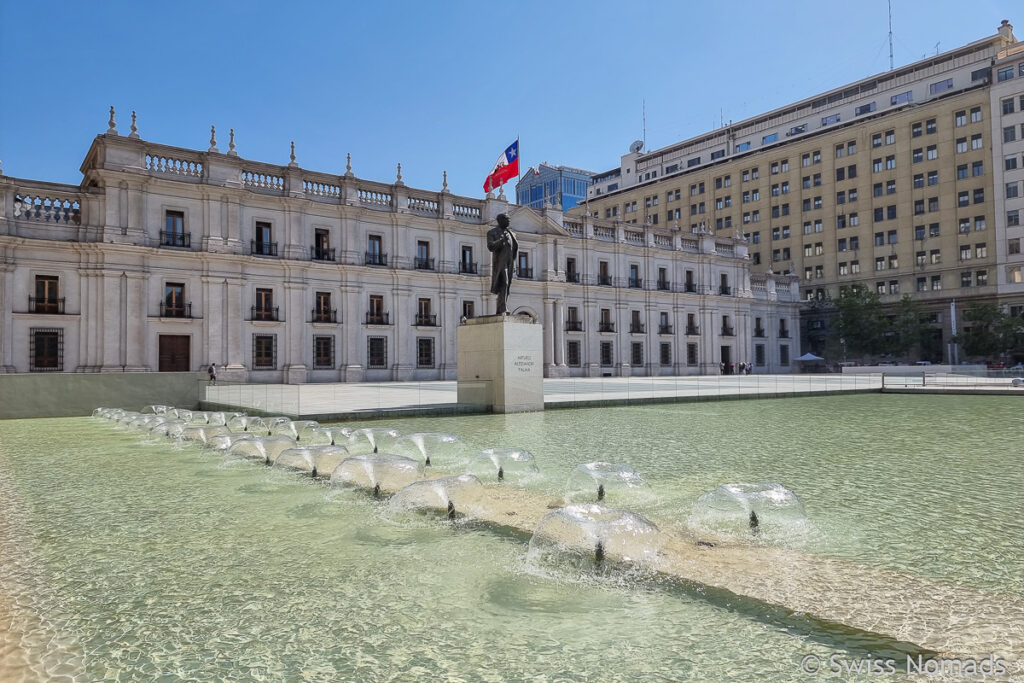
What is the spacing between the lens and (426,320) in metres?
37.4

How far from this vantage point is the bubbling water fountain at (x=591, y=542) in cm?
350

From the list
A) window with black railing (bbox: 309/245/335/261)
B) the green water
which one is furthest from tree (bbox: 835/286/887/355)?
the green water

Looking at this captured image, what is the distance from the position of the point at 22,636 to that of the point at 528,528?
2.65m

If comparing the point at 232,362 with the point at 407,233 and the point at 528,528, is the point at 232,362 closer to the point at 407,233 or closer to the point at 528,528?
the point at 407,233

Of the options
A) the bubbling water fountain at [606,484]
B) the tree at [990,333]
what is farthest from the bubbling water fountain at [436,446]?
the tree at [990,333]

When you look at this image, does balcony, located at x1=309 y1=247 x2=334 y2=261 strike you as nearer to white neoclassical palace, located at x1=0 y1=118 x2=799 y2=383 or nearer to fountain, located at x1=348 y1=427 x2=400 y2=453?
white neoclassical palace, located at x1=0 y1=118 x2=799 y2=383

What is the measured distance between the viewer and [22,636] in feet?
8.77

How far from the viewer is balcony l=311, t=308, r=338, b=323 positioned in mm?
33719

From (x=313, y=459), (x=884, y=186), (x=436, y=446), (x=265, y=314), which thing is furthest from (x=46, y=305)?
(x=884, y=186)

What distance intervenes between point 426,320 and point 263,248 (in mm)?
9972

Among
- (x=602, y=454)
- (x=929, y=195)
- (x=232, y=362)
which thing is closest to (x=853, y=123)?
(x=929, y=195)

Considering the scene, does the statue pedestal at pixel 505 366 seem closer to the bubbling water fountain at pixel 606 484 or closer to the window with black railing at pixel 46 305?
the bubbling water fountain at pixel 606 484

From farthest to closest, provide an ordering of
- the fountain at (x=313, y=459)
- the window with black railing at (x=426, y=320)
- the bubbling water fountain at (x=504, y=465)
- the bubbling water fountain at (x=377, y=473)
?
the window with black railing at (x=426, y=320)
the fountain at (x=313, y=459)
the bubbling water fountain at (x=504, y=465)
the bubbling water fountain at (x=377, y=473)

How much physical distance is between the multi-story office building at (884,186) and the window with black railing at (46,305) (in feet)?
149
